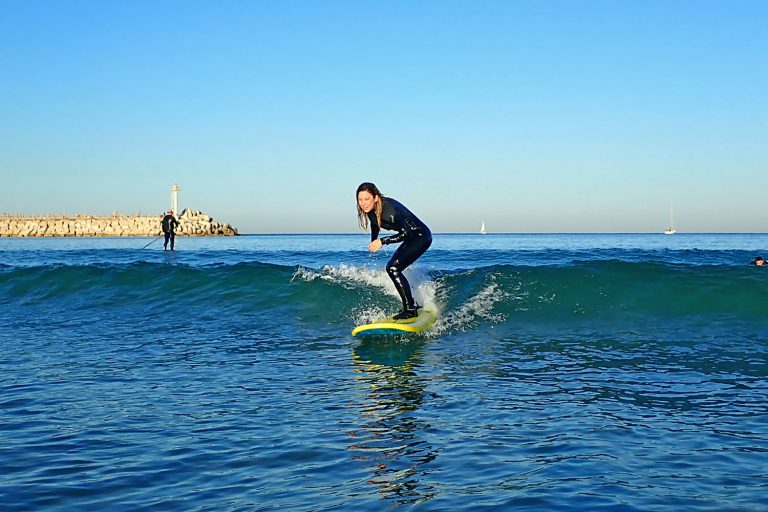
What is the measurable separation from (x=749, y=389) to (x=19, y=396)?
6.97 meters

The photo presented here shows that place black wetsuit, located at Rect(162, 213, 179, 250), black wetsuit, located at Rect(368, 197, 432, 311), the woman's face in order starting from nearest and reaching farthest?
1. the woman's face
2. black wetsuit, located at Rect(368, 197, 432, 311)
3. black wetsuit, located at Rect(162, 213, 179, 250)

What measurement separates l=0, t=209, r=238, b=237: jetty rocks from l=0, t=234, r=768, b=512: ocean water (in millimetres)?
71798

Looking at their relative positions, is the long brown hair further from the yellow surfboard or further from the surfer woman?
the yellow surfboard

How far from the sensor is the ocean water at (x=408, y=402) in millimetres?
3979

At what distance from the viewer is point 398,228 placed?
10.7 metres

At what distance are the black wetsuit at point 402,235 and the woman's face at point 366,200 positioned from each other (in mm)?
252

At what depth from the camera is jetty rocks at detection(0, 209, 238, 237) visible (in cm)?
8356

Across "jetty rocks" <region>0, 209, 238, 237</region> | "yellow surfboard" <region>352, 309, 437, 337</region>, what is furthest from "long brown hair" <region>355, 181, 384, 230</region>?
"jetty rocks" <region>0, 209, 238, 237</region>

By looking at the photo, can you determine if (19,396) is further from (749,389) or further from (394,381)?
(749,389)

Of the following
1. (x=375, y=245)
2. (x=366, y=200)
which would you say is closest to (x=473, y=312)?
(x=375, y=245)

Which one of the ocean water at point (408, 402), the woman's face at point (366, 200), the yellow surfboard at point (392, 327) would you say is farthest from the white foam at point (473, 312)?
the woman's face at point (366, 200)

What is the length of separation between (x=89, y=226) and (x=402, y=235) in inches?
3212

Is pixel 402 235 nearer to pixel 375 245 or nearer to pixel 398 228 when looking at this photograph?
pixel 398 228

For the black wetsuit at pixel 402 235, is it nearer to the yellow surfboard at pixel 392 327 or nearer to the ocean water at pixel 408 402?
the yellow surfboard at pixel 392 327
